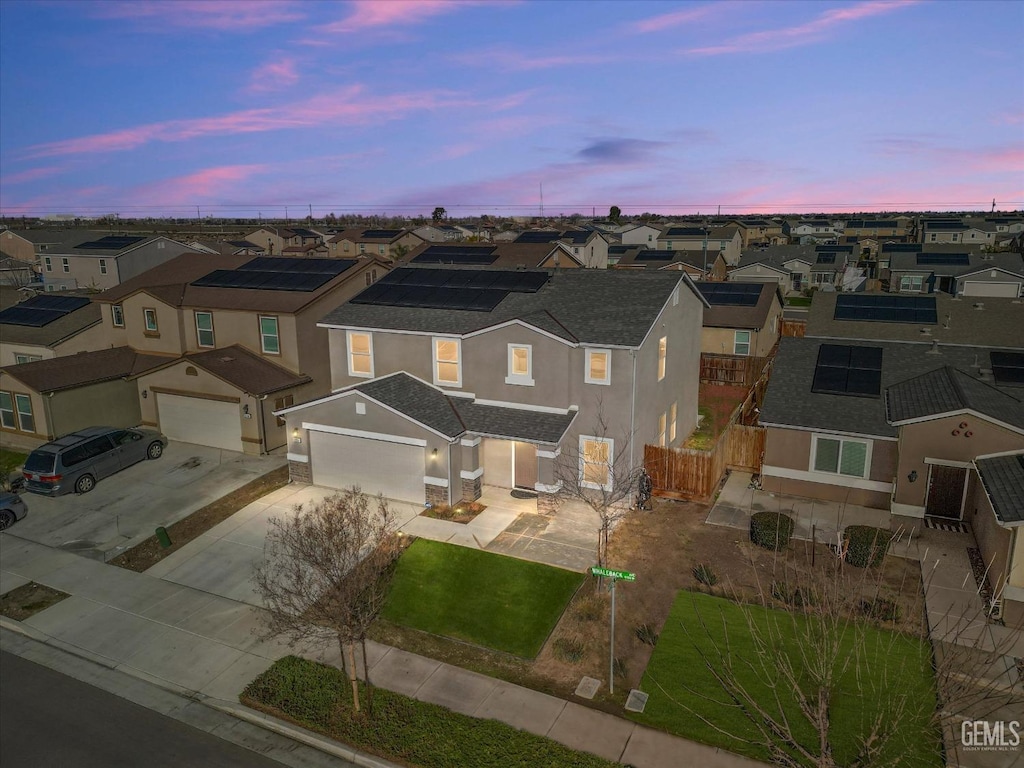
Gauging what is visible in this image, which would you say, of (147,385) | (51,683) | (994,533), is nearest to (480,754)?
(51,683)

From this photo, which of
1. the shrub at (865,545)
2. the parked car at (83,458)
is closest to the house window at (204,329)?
the parked car at (83,458)

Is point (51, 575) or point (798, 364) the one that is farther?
point (798, 364)

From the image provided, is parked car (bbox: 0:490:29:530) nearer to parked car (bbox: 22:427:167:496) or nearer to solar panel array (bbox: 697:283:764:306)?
parked car (bbox: 22:427:167:496)

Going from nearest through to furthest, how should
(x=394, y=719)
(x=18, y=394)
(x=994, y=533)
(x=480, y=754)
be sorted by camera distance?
(x=480, y=754)
(x=394, y=719)
(x=994, y=533)
(x=18, y=394)

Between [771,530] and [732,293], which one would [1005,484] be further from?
[732,293]

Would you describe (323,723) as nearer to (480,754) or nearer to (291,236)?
(480,754)

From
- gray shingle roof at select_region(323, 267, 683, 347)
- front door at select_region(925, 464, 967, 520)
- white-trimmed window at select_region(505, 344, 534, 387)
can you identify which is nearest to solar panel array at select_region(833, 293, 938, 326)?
gray shingle roof at select_region(323, 267, 683, 347)

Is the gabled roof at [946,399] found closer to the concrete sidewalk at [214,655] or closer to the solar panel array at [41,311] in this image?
the concrete sidewalk at [214,655]

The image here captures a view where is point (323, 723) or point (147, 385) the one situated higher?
point (147, 385)
